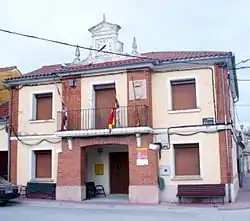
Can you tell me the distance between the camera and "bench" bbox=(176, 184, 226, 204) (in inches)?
655

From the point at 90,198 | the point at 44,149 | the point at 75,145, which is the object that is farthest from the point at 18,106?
the point at 90,198

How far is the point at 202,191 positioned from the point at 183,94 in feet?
14.6

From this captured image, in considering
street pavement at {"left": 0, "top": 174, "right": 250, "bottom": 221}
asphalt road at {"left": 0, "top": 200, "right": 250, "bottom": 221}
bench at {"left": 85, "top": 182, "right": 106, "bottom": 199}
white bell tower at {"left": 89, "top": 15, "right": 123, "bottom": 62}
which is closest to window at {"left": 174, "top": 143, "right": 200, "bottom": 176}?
street pavement at {"left": 0, "top": 174, "right": 250, "bottom": 221}

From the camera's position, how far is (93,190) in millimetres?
19734

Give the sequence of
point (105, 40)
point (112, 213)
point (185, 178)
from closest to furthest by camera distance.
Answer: point (112, 213) < point (185, 178) < point (105, 40)

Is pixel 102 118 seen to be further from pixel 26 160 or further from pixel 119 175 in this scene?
pixel 26 160

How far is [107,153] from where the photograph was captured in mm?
20516

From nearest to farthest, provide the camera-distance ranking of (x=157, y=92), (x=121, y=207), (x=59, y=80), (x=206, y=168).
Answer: (x=121, y=207), (x=206, y=168), (x=157, y=92), (x=59, y=80)

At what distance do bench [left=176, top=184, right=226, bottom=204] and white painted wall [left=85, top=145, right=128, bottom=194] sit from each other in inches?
169

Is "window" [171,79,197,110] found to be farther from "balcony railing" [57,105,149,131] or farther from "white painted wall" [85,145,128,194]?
"white painted wall" [85,145,128,194]

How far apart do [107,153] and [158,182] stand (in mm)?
3880

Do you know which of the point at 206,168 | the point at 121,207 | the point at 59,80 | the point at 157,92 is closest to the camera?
the point at 121,207

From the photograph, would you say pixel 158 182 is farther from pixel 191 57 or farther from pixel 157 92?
pixel 191 57

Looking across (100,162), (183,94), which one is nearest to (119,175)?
(100,162)
